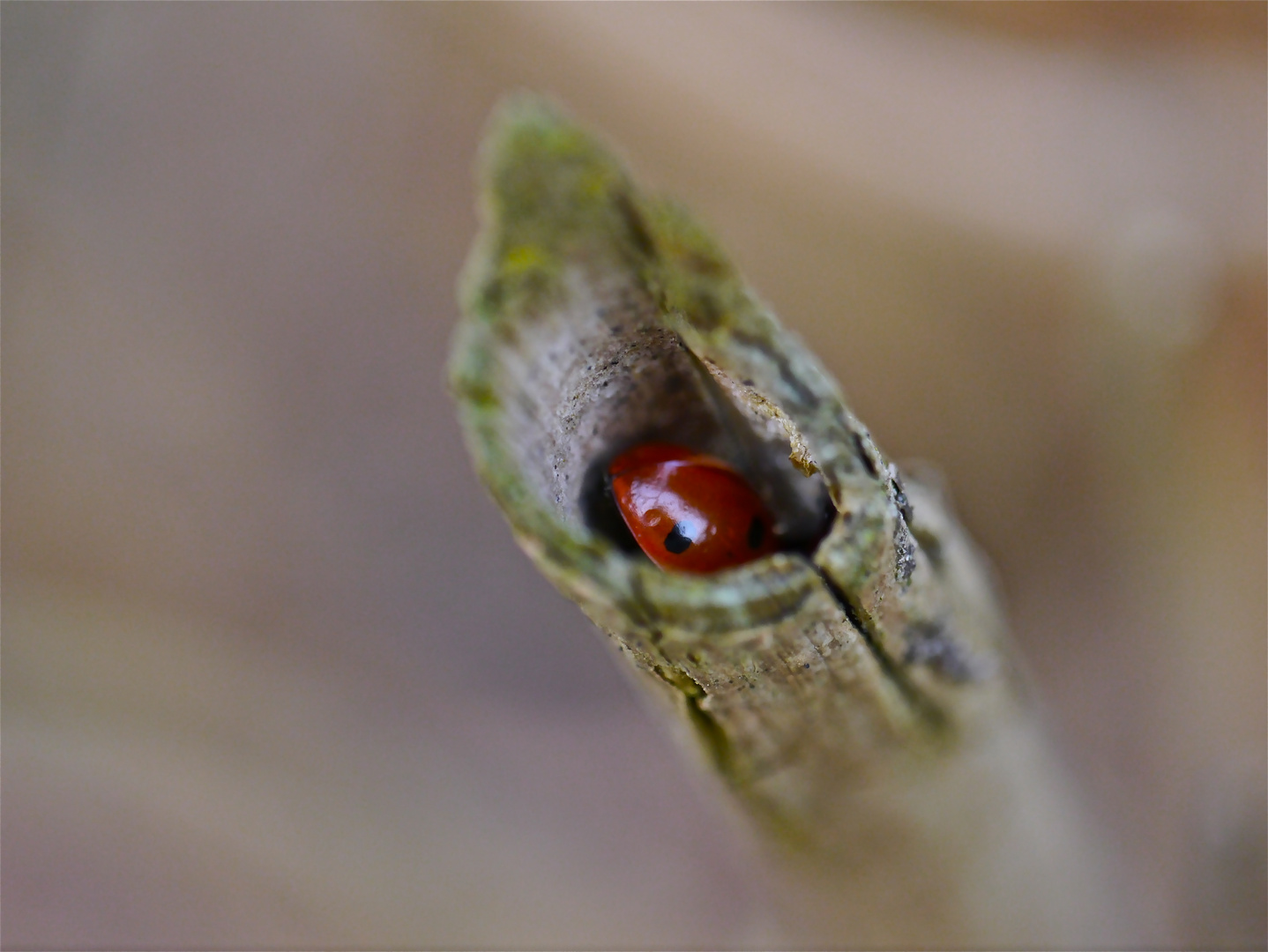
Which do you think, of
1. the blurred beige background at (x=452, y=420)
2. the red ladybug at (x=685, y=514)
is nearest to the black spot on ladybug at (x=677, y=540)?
the red ladybug at (x=685, y=514)

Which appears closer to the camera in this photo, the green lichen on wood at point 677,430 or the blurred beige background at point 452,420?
the green lichen on wood at point 677,430

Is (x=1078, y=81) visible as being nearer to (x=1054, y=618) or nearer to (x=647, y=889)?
(x=1054, y=618)

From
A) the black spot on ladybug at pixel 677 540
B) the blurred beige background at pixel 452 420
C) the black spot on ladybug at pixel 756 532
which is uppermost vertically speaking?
the blurred beige background at pixel 452 420

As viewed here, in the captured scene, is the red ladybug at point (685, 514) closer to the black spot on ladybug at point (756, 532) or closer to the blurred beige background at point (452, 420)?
the black spot on ladybug at point (756, 532)

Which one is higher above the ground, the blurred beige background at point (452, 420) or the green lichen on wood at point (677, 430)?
the blurred beige background at point (452, 420)

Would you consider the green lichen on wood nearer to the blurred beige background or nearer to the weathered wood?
the weathered wood

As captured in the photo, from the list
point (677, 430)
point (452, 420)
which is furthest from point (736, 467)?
point (452, 420)

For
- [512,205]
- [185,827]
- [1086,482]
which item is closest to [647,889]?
A: [185,827]

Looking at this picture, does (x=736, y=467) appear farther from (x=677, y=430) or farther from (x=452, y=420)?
(x=452, y=420)
